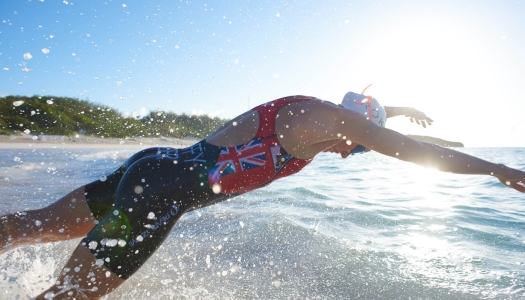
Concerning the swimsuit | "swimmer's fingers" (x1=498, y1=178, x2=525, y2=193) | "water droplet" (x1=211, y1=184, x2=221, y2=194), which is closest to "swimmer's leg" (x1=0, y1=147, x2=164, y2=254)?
the swimsuit

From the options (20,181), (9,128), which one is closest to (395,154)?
(20,181)

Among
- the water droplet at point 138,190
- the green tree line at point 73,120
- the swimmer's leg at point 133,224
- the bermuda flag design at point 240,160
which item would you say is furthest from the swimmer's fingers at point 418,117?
the green tree line at point 73,120

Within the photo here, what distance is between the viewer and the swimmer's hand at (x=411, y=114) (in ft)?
10.9

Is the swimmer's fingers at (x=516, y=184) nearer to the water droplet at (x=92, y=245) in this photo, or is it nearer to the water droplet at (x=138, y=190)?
the water droplet at (x=138, y=190)

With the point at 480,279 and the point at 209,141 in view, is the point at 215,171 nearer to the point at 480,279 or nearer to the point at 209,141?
the point at 209,141

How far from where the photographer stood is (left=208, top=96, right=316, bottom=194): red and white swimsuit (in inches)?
87.3

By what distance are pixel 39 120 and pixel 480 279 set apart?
2476cm

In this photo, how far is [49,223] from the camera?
2402 millimetres

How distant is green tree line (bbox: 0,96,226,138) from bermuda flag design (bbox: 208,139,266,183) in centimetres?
1627

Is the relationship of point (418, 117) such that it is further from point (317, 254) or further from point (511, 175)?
point (317, 254)

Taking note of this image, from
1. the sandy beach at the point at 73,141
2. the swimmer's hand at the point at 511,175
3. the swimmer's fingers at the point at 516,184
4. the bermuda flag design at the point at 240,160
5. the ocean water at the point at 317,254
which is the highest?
the sandy beach at the point at 73,141

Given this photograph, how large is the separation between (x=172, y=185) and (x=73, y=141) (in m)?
21.4

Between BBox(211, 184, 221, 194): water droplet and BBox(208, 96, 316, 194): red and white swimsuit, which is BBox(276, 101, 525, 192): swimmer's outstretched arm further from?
BBox(211, 184, 221, 194): water droplet

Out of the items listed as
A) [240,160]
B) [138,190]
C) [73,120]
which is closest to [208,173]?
[240,160]
